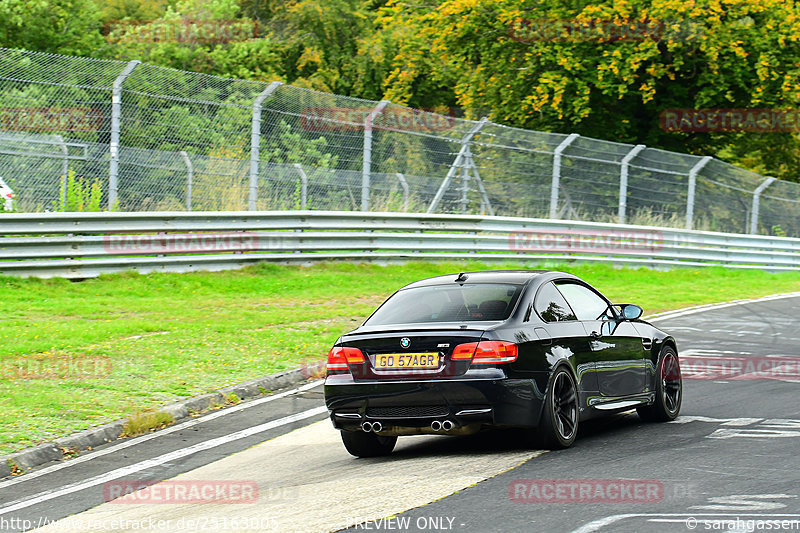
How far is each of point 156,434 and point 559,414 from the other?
336 centimetres

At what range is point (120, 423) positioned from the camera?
881cm

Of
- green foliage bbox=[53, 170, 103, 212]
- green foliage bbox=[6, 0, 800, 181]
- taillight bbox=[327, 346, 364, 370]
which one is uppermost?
green foliage bbox=[6, 0, 800, 181]

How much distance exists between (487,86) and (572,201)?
9983 millimetres

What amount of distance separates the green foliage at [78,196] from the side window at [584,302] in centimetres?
1047

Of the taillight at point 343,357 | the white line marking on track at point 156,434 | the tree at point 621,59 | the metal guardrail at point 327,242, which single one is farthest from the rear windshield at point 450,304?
the tree at point 621,59

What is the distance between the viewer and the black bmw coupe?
7.38 meters

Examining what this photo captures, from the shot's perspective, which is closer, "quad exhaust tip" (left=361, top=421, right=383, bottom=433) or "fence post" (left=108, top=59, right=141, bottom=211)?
"quad exhaust tip" (left=361, top=421, right=383, bottom=433)

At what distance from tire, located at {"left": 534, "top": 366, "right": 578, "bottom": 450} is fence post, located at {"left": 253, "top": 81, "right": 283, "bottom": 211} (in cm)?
1214

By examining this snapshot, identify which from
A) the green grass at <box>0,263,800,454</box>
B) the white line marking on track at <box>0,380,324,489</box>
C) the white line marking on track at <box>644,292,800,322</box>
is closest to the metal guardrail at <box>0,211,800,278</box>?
the green grass at <box>0,263,800,454</box>

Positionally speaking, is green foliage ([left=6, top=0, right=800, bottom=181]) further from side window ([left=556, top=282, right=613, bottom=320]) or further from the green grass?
side window ([left=556, top=282, right=613, bottom=320])

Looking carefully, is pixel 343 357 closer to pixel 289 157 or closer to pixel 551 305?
pixel 551 305

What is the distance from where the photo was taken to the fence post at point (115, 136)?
17.1 m

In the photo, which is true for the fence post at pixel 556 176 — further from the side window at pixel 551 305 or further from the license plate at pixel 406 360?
the license plate at pixel 406 360

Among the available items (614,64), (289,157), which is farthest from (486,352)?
(614,64)
